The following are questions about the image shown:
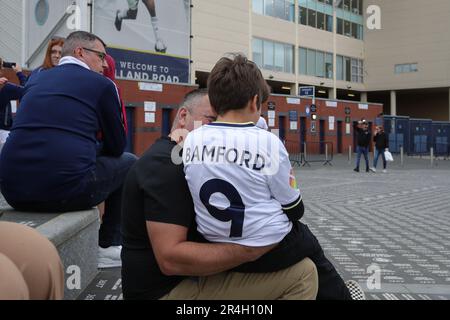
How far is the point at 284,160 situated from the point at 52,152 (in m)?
1.60

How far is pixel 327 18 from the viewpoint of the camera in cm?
4519

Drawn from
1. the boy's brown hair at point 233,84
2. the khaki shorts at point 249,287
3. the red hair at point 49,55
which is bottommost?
the khaki shorts at point 249,287

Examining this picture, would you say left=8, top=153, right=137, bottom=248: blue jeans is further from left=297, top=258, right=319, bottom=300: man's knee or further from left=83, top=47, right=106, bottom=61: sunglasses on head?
left=297, top=258, right=319, bottom=300: man's knee

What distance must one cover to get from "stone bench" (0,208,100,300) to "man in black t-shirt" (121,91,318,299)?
61 centimetres

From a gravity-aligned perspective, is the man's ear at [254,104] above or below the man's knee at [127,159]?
above

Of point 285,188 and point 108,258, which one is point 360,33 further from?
point 285,188

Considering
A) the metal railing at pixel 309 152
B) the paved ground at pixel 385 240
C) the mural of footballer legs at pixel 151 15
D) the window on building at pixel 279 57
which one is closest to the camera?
the paved ground at pixel 385 240

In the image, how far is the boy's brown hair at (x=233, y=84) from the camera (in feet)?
6.77

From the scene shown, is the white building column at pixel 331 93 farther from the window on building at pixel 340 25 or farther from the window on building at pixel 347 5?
the window on building at pixel 347 5

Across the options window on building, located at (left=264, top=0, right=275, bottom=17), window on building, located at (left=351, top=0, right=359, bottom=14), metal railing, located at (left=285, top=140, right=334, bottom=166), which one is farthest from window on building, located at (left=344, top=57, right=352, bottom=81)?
metal railing, located at (left=285, top=140, right=334, bottom=166)

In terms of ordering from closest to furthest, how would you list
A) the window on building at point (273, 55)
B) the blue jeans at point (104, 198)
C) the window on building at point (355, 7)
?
the blue jeans at point (104, 198), the window on building at point (273, 55), the window on building at point (355, 7)

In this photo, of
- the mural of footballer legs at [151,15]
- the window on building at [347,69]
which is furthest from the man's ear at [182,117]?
the window on building at [347,69]

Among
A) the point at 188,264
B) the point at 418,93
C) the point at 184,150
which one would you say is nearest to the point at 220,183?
the point at 184,150

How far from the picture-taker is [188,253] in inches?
76.6
